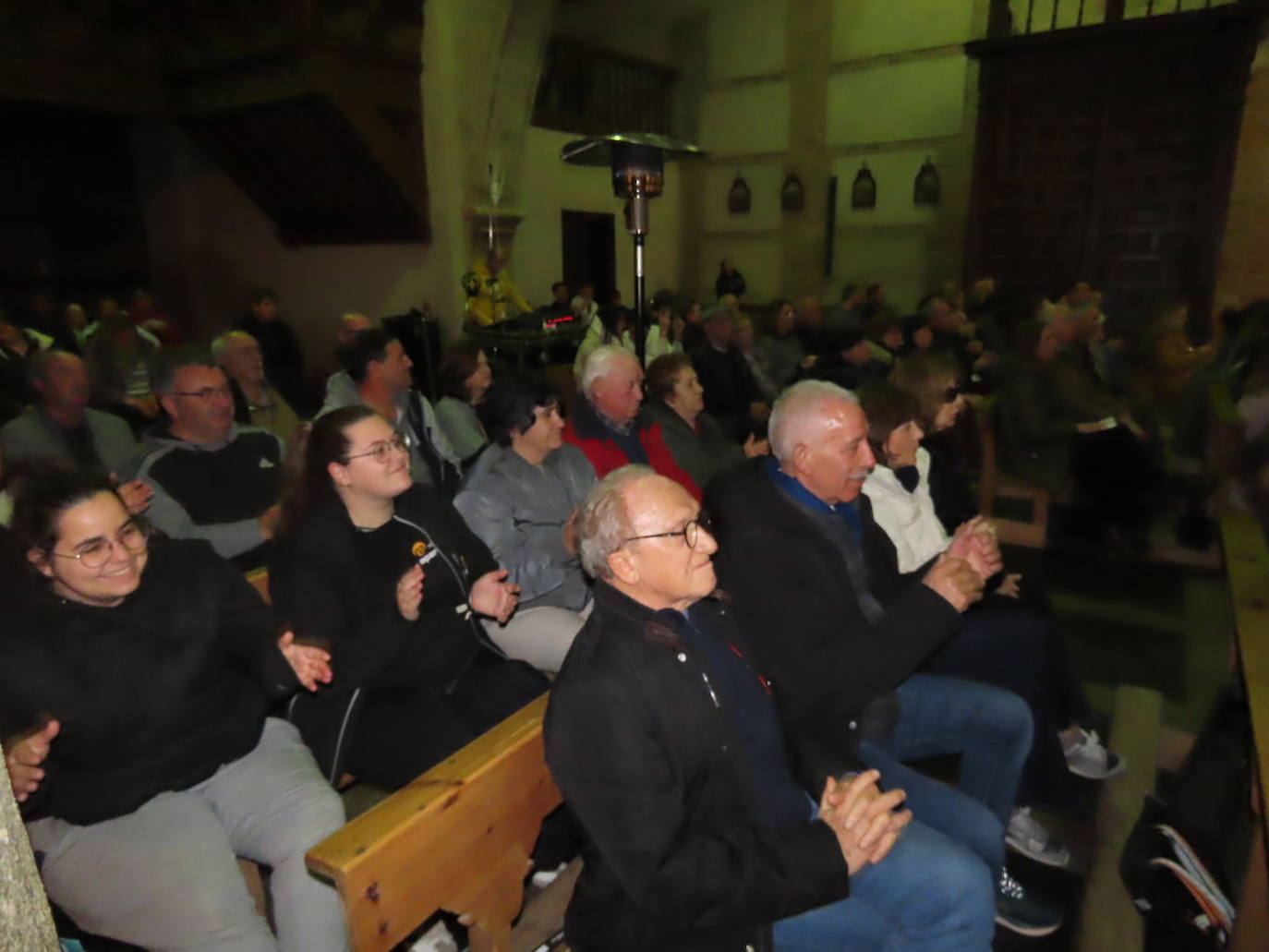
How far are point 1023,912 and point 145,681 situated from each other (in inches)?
85.2

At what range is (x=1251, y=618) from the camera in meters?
2.08

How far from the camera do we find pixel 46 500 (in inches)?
65.9

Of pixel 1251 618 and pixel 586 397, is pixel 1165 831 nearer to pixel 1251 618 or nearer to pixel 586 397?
pixel 1251 618

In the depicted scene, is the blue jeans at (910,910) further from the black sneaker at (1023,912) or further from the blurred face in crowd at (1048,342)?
the blurred face in crowd at (1048,342)

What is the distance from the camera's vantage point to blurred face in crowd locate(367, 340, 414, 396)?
11.7ft

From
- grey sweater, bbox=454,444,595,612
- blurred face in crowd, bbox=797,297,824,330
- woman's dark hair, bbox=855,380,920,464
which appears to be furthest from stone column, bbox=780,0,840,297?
grey sweater, bbox=454,444,595,612

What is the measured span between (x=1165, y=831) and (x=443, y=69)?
7437 millimetres

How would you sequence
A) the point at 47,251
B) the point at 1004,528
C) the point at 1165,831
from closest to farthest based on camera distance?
the point at 1165,831 → the point at 1004,528 → the point at 47,251

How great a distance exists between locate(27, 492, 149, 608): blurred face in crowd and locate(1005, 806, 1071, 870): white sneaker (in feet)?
7.48

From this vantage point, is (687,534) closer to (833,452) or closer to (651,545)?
(651,545)

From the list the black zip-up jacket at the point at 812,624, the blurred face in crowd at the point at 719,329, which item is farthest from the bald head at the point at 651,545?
the blurred face in crowd at the point at 719,329

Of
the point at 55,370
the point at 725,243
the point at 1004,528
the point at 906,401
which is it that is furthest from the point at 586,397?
the point at 725,243

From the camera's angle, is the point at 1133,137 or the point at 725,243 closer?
the point at 1133,137

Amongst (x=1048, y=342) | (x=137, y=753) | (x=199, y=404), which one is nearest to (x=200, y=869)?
(x=137, y=753)
